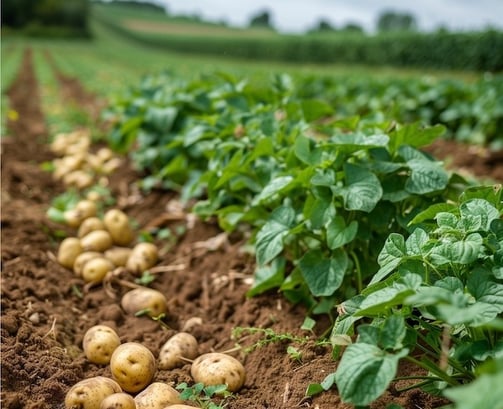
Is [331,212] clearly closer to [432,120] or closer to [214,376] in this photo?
[214,376]

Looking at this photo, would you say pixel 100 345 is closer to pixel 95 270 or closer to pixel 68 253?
pixel 95 270

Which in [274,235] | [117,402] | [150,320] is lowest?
[150,320]

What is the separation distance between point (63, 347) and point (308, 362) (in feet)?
3.57

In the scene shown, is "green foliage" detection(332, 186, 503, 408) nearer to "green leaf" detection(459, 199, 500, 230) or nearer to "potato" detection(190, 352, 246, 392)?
"green leaf" detection(459, 199, 500, 230)

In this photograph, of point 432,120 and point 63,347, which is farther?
point 432,120

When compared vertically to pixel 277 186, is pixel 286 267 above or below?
below

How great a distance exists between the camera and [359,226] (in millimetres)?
2611

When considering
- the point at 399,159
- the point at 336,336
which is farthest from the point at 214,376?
the point at 399,159

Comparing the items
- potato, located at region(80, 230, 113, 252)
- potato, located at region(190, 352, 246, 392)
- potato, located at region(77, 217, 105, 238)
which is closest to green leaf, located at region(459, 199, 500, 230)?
potato, located at region(190, 352, 246, 392)

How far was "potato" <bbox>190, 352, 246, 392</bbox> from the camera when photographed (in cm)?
225

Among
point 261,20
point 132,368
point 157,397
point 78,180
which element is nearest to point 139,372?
point 132,368

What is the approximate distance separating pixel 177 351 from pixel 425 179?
51.0 inches

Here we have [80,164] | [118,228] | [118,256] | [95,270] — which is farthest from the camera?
[80,164]

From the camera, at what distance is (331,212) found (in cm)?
247
